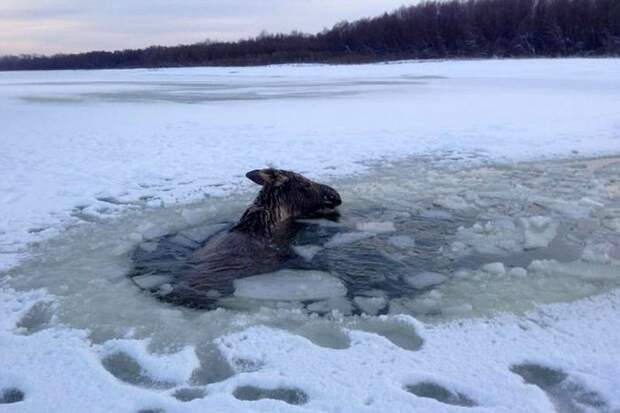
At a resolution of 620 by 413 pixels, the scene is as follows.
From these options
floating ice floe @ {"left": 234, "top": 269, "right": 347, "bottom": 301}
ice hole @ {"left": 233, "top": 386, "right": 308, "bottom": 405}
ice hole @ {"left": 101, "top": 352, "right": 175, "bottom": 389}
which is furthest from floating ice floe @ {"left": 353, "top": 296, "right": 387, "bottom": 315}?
ice hole @ {"left": 101, "top": 352, "right": 175, "bottom": 389}

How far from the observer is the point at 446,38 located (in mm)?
65375

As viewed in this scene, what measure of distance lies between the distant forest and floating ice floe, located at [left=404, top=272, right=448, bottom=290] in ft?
146

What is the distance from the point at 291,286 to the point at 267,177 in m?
1.79

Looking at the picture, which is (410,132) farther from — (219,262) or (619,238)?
(219,262)

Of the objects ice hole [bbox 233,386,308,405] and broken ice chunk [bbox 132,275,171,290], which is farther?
broken ice chunk [bbox 132,275,171,290]

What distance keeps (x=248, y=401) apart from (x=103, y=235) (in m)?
3.33

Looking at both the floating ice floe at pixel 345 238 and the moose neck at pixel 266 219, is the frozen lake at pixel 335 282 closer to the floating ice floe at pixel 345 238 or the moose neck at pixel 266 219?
the floating ice floe at pixel 345 238

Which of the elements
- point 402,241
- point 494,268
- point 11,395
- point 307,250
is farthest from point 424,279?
point 11,395

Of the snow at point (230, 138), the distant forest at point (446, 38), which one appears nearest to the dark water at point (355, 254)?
the snow at point (230, 138)

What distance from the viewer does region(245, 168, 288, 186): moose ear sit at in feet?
19.8

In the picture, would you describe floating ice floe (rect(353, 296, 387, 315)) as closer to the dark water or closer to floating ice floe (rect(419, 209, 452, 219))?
the dark water

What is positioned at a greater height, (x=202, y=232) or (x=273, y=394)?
(x=202, y=232)

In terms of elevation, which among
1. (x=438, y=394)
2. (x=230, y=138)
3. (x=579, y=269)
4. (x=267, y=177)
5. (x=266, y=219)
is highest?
(x=267, y=177)

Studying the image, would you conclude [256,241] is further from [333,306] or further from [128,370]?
[128,370]
